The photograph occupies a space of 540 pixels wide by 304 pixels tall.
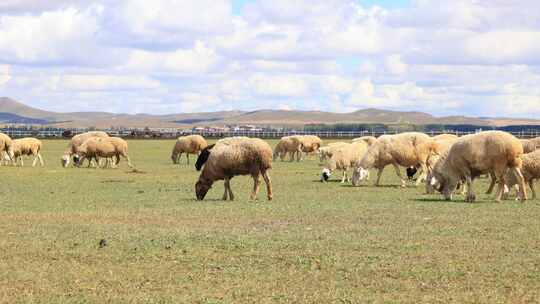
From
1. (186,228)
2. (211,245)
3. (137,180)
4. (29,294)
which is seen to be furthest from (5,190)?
(29,294)

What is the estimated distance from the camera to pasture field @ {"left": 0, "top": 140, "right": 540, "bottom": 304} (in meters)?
12.5

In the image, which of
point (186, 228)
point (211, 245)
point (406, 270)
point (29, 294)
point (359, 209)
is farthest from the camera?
point (359, 209)

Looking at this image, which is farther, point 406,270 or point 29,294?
point 406,270

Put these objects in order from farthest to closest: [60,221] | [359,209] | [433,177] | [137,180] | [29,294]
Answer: [137,180]
[433,177]
[359,209]
[60,221]
[29,294]

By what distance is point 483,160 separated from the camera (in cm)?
2486

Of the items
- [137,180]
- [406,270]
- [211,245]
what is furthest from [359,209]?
[137,180]

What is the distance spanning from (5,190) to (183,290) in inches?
793

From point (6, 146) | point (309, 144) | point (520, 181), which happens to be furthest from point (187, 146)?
point (520, 181)

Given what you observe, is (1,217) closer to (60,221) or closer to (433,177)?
(60,221)

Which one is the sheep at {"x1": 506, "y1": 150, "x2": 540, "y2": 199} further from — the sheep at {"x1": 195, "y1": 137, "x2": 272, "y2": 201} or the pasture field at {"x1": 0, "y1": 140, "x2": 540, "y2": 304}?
the sheep at {"x1": 195, "y1": 137, "x2": 272, "y2": 201}

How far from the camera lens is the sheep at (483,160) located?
24.4 m

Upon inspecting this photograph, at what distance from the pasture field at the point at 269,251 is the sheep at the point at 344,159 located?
10701 millimetres

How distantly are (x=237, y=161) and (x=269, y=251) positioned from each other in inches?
404

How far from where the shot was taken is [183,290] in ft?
41.5
